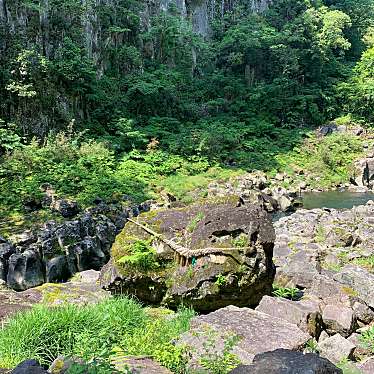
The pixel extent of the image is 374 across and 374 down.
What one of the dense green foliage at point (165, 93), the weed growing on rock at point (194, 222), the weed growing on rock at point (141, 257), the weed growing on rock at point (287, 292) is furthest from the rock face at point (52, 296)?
the dense green foliage at point (165, 93)

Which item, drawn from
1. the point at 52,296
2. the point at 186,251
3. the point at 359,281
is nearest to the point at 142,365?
the point at 186,251

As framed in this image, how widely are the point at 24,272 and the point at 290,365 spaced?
23.4 ft

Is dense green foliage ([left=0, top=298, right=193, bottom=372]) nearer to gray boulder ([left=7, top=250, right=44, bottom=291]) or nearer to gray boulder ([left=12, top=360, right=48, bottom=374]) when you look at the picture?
gray boulder ([left=12, top=360, right=48, bottom=374])

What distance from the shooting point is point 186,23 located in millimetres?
29766

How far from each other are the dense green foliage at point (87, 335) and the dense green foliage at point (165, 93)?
8364 mm

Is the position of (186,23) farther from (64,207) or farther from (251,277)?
(251,277)

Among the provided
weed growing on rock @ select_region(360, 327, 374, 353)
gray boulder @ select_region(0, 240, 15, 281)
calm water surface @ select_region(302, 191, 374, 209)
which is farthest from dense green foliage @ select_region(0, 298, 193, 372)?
calm water surface @ select_region(302, 191, 374, 209)

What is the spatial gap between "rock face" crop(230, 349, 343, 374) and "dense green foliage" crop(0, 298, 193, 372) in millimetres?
926

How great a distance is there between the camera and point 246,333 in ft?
13.1

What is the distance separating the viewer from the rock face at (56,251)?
8656 mm

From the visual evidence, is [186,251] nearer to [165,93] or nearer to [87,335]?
[87,335]

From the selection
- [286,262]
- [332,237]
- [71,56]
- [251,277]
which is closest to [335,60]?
[71,56]

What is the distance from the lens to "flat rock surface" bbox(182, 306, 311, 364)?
3.72m

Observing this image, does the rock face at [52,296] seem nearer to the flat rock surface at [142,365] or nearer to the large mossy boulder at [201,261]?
the large mossy boulder at [201,261]
